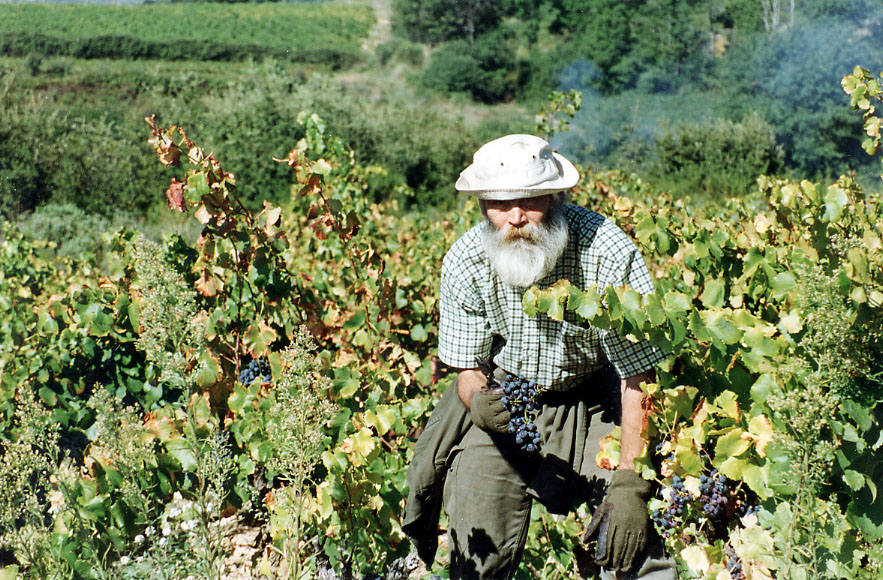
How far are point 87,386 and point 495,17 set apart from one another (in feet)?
152

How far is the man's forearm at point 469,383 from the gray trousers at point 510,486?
0.14 m

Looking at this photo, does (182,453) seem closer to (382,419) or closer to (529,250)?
(382,419)

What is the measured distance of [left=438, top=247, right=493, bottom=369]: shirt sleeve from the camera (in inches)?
101

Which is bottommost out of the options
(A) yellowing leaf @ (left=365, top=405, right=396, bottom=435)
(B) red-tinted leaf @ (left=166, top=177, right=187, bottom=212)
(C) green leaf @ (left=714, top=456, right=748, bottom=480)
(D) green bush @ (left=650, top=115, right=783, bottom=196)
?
(D) green bush @ (left=650, top=115, right=783, bottom=196)

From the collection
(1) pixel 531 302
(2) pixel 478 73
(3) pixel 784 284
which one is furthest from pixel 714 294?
(2) pixel 478 73

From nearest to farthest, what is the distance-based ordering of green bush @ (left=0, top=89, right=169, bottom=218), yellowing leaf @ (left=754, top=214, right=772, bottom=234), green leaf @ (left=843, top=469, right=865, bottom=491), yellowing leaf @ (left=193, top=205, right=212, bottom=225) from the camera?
green leaf @ (left=843, top=469, right=865, bottom=491)
yellowing leaf @ (left=754, top=214, right=772, bottom=234)
yellowing leaf @ (left=193, top=205, right=212, bottom=225)
green bush @ (left=0, top=89, right=169, bottom=218)

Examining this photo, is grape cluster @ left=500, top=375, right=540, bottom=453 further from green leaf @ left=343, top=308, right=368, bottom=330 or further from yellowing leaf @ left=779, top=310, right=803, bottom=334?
green leaf @ left=343, top=308, right=368, bottom=330

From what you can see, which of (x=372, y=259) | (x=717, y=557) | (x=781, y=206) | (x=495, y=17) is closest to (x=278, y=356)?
(x=372, y=259)

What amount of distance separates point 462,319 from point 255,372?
1.06 m

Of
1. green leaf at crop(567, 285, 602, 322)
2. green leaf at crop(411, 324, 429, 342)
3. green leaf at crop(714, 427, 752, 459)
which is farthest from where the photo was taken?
green leaf at crop(411, 324, 429, 342)

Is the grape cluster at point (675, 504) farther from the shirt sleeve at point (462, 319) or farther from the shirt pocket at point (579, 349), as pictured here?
the shirt sleeve at point (462, 319)

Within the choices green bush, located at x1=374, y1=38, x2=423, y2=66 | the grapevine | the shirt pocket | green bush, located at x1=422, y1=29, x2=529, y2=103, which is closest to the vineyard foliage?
the shirt pocket

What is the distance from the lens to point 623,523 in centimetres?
220

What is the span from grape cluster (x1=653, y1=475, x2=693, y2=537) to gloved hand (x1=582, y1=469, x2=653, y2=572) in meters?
0.08
